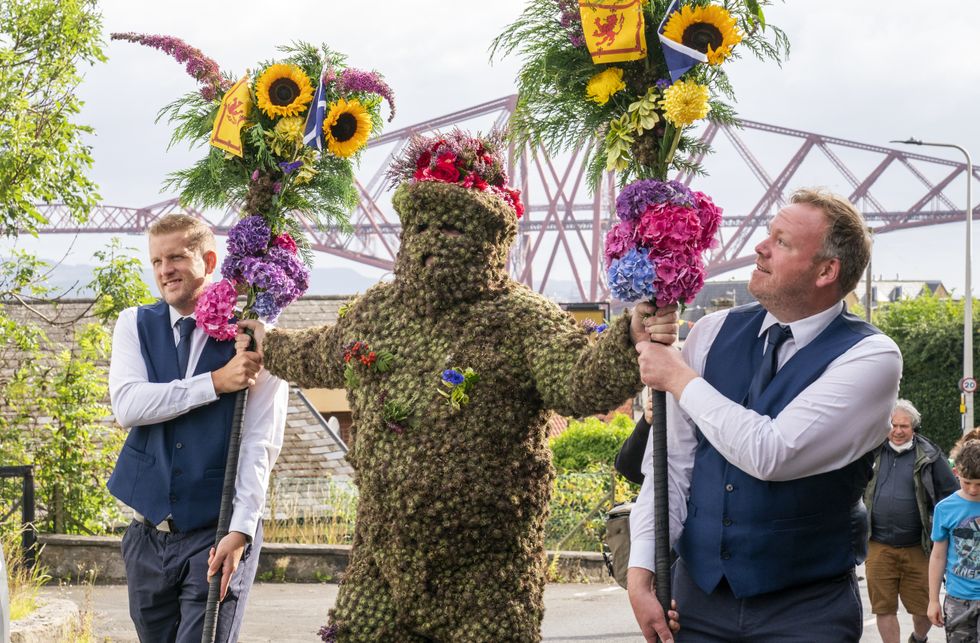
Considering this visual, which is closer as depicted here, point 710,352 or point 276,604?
point 710,352

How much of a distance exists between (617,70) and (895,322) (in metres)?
31.9

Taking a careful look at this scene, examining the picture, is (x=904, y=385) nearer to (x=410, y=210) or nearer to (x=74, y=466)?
(x=74, y=466)

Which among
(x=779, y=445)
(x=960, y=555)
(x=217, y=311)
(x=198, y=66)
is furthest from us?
(x=960, y=555)

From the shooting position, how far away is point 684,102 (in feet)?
11.4

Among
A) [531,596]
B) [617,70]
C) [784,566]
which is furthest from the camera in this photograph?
[531,596]

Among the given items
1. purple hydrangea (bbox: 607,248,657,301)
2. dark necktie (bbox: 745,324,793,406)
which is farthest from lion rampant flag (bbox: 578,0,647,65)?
dark necktie (bbox: 745,324,793,406)

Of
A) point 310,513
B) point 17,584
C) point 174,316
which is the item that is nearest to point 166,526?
point 174,316

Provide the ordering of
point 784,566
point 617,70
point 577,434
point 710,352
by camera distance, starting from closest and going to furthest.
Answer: point 784,566 → point 710,352 → point 617,70 → point 577,434

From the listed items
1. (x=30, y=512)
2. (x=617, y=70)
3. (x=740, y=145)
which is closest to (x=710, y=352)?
(x=617, y=70)

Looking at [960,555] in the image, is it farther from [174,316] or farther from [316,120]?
[174,316]

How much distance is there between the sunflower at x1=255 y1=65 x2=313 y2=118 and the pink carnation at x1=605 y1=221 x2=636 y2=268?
66.7 inches

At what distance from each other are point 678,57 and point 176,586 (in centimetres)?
243

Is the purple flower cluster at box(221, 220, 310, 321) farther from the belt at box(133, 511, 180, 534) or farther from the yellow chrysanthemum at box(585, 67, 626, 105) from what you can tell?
the yellow chrysanthemum at box(585, 67, 626, 105)

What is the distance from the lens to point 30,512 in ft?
29.6
